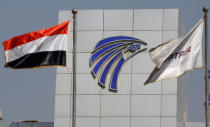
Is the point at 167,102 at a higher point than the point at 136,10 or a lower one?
lower

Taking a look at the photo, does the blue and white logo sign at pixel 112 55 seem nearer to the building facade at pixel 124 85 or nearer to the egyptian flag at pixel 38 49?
the building facade at pixel 124 85

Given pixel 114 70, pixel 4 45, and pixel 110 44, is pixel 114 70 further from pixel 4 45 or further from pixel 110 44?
pixel 4 45

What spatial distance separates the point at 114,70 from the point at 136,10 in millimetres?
3934

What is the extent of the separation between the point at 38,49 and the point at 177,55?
21.5 feet

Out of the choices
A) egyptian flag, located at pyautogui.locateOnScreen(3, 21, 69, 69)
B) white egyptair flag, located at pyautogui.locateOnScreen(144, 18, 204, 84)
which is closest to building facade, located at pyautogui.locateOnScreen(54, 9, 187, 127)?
egyptian flag, located at pyautogui.locateOnScreen(3, 21, 69, 69)

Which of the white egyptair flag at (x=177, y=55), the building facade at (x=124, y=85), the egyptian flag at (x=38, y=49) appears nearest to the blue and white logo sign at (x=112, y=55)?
the building facade at (x=124, y=85)

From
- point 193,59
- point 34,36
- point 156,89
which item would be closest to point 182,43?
point 193,59

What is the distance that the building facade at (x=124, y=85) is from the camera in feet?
181

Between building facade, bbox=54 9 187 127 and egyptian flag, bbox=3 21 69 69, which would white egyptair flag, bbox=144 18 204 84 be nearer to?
egyptian flag, bbox=3 21 69 69

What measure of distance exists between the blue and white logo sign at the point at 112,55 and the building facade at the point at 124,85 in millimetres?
260

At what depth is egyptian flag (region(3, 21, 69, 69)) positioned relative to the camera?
41.2 metres

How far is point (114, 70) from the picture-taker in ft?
182

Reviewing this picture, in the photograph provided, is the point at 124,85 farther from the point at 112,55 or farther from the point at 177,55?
the point at 177,55

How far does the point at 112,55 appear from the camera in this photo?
55.7 metres
